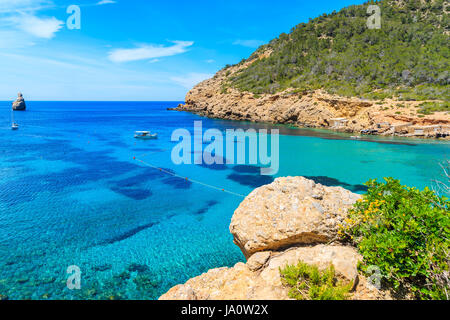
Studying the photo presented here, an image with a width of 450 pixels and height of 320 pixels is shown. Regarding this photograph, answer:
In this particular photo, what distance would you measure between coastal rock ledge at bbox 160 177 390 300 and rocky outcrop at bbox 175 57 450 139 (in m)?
39.7

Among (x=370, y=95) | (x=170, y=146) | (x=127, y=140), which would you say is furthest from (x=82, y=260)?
(x=370, y=95)

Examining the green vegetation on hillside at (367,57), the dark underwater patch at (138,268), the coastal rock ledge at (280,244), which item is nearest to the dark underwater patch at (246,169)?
the dark underwater patch at (138,268)

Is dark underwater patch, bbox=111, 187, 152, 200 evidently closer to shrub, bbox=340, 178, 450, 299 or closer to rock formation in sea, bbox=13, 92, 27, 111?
shrub, bbox=340, 178, 450, 299

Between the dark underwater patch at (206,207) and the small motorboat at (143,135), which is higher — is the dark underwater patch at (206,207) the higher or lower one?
the lower one

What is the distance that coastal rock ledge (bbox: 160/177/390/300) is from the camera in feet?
16.8

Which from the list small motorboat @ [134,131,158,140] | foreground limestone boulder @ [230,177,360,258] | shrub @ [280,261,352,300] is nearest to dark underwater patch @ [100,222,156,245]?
foreground limestone boulder @ [230,177,360,258]

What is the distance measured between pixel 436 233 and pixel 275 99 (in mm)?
57123

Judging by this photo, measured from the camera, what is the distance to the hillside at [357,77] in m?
40.0

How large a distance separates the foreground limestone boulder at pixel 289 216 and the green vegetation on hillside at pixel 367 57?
150 ft

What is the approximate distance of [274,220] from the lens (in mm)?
6406

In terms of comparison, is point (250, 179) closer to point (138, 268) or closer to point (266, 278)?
point (138, 268)

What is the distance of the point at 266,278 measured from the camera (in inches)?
210

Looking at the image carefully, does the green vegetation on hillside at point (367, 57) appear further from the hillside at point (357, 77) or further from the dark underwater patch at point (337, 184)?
the dark underwater patch at point (337, 184)
